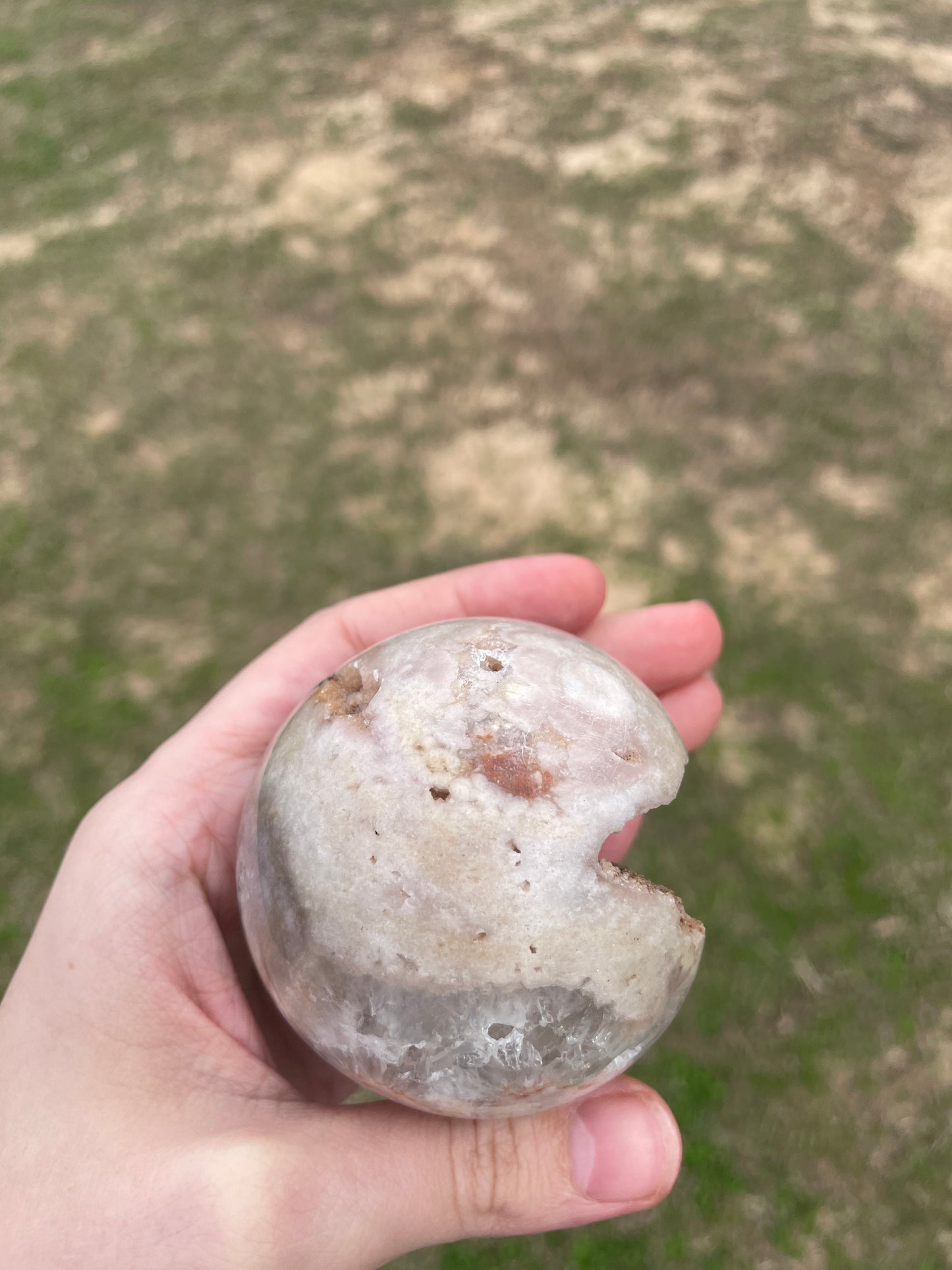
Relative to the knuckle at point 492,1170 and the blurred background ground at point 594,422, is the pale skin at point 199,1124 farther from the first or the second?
the blurred background ground at point 594,422

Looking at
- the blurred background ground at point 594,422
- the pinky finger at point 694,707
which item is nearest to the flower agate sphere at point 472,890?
the pinky finger at point 694,707

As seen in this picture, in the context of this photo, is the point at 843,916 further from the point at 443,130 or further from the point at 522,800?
the point at 443,130

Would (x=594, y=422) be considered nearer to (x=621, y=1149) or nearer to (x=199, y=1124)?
(x=621, y=1149)

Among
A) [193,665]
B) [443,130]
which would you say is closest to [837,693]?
[193,665]

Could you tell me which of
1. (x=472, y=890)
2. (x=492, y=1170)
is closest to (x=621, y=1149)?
(x=492, y=1170)

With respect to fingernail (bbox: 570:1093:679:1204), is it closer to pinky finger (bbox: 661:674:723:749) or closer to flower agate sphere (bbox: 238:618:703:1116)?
flower agate sphere (bbox: 238:618:703:1116)

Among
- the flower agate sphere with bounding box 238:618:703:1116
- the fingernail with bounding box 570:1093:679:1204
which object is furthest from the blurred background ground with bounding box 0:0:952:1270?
the flower agate sphere with bounding box 238:618:703:1116
